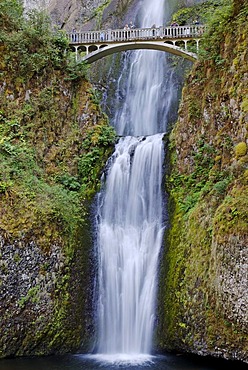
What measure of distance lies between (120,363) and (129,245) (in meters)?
3.61

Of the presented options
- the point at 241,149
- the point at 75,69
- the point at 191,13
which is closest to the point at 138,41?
the point at 75,69

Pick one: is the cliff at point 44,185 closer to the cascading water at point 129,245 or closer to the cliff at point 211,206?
the cascading water at point 129,245

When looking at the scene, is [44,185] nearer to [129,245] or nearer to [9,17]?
[129,245]

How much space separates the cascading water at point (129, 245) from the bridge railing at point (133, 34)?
5.22 meters

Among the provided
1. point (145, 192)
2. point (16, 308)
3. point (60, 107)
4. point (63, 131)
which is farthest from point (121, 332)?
point (60, 107)

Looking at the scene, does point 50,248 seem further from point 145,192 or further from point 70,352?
point 145,192

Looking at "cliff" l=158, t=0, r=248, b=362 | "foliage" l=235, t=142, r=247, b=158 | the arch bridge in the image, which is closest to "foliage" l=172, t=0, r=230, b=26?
A: the arch bridge

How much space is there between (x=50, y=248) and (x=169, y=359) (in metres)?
4.34

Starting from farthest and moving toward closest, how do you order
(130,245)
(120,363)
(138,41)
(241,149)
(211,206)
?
(138,41) < (130,245) < (211,206) < (241,149) < (120,363)

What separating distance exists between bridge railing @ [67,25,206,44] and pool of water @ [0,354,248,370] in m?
12.9

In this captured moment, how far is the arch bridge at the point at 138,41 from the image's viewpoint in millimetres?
16953

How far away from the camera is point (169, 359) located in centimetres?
982

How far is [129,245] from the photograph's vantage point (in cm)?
1220

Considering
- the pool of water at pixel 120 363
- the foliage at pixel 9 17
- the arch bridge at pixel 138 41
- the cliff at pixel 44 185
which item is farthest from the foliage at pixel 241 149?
the foliage at pixel 9 17
